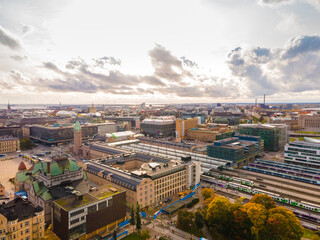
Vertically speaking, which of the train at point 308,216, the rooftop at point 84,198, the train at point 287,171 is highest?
the rooftop at point 84,198

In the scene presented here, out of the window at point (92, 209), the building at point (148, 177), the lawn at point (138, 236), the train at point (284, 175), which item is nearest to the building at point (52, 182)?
the window at point (92, 209)

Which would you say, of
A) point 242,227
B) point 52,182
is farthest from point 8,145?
point 242,227

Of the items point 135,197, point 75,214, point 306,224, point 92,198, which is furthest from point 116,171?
point 306,224

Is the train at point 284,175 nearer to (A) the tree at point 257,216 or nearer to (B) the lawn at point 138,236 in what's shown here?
(A) the tree at point 257,216

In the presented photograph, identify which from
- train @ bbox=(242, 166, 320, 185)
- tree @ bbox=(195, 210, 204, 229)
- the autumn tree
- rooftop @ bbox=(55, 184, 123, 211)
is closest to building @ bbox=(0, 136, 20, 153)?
rooftop @ bbox=(55, 184, 123, 211)

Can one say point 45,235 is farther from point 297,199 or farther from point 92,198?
point 297,199

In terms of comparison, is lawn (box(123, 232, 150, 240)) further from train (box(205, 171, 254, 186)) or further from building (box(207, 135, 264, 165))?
building (box(207, 135, 264, 165))
